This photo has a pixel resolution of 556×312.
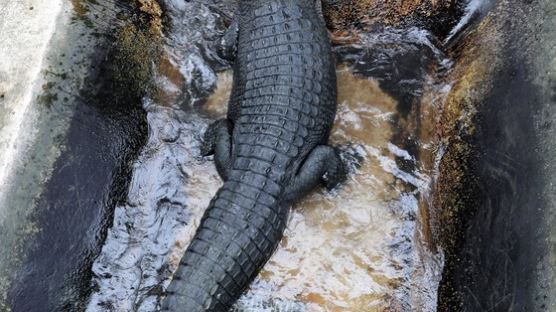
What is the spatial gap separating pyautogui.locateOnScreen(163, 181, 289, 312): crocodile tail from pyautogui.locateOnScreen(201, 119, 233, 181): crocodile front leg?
0.22 metres

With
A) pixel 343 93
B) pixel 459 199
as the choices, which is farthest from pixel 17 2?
pixel 459 199

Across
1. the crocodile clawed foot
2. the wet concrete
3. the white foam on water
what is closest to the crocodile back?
the crocodile clawed foot

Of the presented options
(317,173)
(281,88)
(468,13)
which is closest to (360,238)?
(317,173)

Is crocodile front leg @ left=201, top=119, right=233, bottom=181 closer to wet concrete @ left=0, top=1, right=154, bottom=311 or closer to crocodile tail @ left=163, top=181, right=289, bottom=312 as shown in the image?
crocodile tail @ left=163, top=181, right=289, bottom=312

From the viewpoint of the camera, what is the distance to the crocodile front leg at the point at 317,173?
3.33m

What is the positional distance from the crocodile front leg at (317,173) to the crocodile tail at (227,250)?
6.1 inches

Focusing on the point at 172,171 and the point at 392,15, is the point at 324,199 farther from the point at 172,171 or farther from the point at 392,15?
the point at 392,15

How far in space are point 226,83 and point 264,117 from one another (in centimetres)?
59

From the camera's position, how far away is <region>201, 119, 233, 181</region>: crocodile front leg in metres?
3.43

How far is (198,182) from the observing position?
3.48 metres

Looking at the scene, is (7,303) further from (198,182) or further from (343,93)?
(343,93)

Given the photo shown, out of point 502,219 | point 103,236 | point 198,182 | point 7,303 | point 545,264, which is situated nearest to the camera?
point 545,264

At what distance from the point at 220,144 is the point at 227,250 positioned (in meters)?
0.76

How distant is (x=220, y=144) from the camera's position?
11.4 feet
